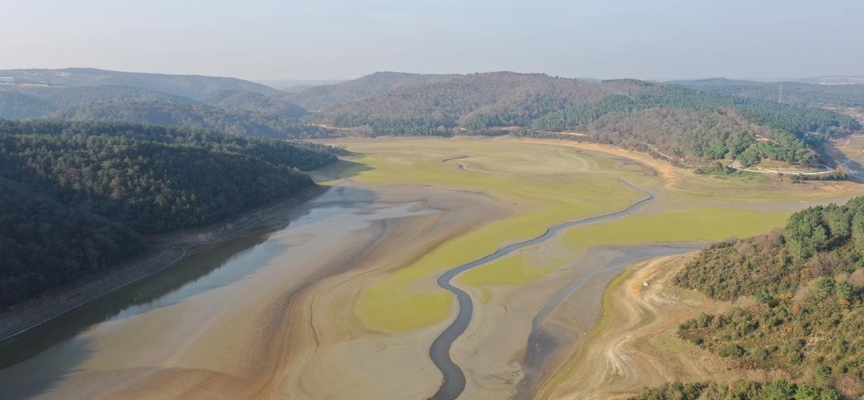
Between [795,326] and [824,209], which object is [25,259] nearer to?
[795,326]

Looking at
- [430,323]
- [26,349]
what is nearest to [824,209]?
[430,323]

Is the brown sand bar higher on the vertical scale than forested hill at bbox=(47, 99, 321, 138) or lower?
lower

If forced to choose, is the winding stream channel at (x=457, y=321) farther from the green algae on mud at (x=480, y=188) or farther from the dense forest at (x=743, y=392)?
the dense forest at (x=743, y=392)

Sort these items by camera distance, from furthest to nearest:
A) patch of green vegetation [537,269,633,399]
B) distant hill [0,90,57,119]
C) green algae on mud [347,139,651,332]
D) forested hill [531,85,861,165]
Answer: distant hill [0,90,57,119]
forested hill [531,85,861,165]
green algae on mud [347,139,651,332]
patch of green vegetation [537,269,633,399]

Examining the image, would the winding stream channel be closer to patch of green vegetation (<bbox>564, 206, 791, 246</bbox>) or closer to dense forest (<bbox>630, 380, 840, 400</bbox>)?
patch of green vegetation (<bbox>564, 206, 791, 246</bbox>)

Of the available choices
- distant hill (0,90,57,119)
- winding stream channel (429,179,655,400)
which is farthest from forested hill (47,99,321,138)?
winding stream channel (429,179,655,400)

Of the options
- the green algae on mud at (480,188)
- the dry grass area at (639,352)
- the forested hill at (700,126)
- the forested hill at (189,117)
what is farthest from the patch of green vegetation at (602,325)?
the forested hill at (189,117)

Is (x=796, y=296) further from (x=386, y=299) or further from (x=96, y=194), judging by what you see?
(x=96, y=194)
